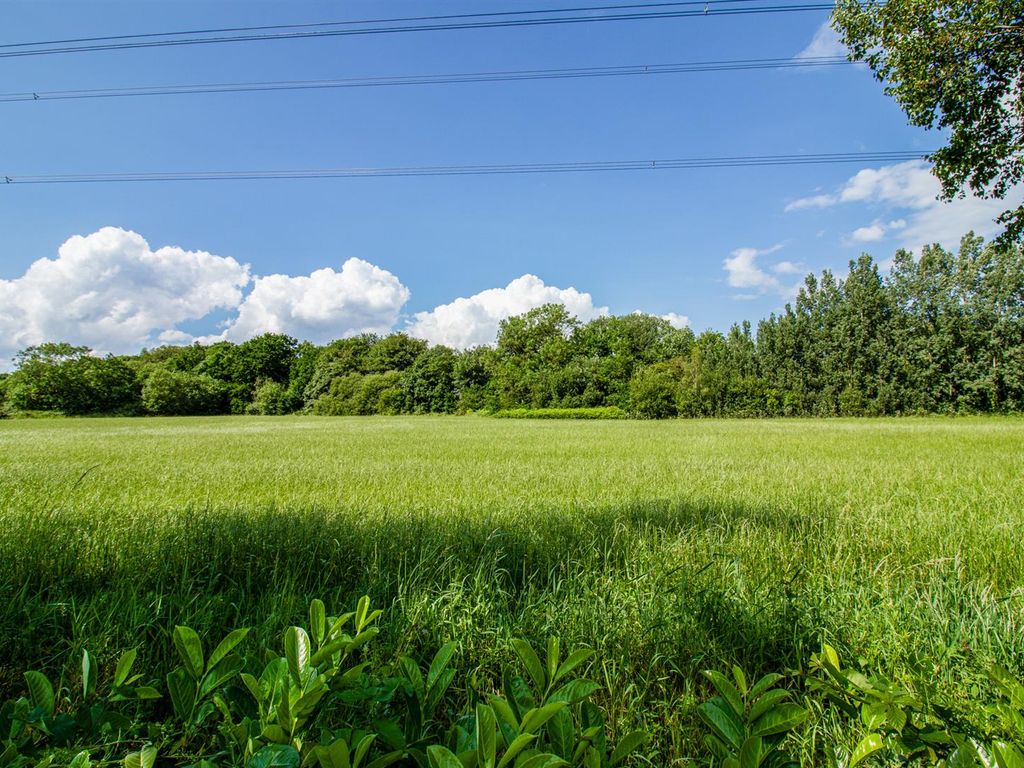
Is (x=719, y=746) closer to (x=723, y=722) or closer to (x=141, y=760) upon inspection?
(x=723, y=722)

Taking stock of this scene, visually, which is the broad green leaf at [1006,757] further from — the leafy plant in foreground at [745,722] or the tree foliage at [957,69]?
the tree foliage at [957,69]

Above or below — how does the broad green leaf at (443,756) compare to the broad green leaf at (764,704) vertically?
above

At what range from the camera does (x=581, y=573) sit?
2738 millimetres

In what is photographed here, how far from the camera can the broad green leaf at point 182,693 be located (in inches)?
33.8

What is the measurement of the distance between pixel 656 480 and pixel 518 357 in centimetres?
4865

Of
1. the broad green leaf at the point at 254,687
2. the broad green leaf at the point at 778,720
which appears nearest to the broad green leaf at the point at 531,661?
the broad green leaf at the point at 778,720

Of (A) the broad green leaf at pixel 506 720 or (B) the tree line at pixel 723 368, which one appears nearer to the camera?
(A) the broad green leaf at pixel 506 720

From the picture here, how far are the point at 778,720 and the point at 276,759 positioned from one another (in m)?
0.78

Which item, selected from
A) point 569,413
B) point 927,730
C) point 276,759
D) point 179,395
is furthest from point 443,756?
point 179,395

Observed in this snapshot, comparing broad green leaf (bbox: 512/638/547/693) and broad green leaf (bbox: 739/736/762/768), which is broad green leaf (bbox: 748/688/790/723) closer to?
broad green leaf (bbox: 739/736/762/768)

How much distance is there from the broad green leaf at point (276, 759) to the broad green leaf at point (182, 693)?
0.26 meters

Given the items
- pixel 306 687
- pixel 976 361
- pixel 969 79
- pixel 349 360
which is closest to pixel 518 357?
pixel 349 360

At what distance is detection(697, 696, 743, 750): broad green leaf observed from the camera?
2.50 ft

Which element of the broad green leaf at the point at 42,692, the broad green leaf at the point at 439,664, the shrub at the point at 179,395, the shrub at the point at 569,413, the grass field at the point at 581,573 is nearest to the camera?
the broad green leaf at the point at 42,692
